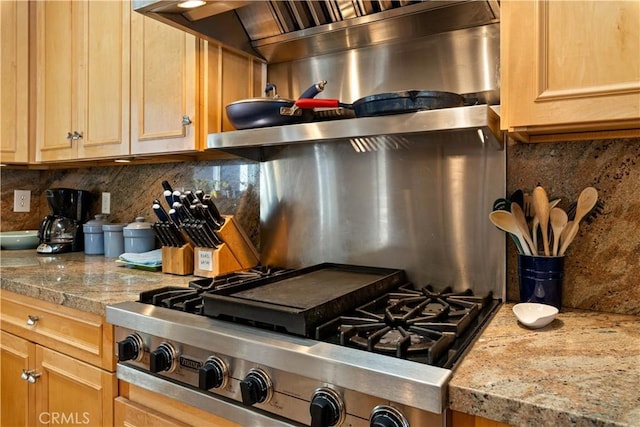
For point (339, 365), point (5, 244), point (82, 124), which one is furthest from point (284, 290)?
point (5, 244)

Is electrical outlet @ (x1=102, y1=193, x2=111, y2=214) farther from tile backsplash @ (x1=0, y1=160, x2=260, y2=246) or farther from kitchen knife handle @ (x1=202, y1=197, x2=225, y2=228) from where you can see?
kitchen knife handle @ (x1=202, y1=197, x2=225, y2=228)

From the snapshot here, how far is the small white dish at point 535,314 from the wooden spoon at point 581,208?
159 millimetres

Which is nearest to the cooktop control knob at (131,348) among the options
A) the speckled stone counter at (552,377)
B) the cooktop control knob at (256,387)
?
the cooktop control knob at (256,387)

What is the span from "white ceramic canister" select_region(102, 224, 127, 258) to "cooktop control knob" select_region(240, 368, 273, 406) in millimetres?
1430

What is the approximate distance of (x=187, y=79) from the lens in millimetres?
1464

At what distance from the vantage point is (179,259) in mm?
1528

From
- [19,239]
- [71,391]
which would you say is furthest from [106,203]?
[71,391]

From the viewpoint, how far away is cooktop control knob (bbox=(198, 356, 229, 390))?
89cm

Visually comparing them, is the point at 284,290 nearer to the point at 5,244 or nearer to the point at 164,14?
the point at 164,14

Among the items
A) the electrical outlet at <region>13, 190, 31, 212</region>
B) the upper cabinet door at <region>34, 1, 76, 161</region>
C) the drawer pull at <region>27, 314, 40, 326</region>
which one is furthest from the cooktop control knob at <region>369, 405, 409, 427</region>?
the electrical outlet at <region>13, 190, 31, 212</region>

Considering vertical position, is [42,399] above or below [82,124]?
below

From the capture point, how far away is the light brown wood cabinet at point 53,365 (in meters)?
1.18

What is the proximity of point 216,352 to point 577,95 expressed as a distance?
3.07ft

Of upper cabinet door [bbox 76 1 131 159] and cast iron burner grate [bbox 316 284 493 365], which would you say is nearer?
cast iron burner grate [bbox 316 284 493 365]
